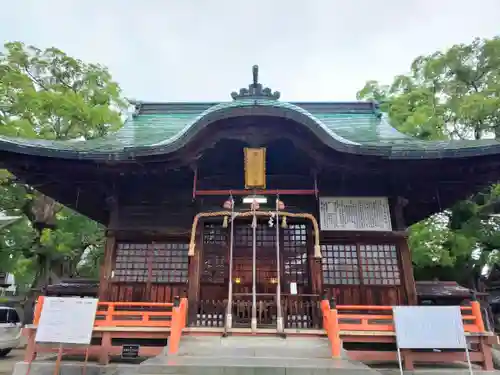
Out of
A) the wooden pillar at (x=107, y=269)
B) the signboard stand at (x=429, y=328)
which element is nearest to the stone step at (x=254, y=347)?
the signboard stand at (x=429, y=328)

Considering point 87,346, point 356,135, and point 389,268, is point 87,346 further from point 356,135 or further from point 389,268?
point 356,135

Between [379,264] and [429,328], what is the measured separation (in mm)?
2673

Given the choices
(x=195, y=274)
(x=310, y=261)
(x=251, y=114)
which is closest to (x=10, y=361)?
(x=195, y=274)

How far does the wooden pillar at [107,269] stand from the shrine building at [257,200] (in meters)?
0.03

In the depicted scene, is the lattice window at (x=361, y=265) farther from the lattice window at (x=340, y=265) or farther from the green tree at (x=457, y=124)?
the green tree at (x=457, y=124)

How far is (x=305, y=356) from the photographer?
648 cm

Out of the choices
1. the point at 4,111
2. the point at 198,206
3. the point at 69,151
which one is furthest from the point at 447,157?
the point at 4,111

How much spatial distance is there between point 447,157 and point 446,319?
3.61 m

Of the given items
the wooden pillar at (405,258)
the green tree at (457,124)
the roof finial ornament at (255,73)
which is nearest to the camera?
the wooden pillar at (405,258)

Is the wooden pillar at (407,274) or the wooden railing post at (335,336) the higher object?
the wooden pillar at (407,274)

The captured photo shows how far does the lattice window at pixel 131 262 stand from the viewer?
9609mm

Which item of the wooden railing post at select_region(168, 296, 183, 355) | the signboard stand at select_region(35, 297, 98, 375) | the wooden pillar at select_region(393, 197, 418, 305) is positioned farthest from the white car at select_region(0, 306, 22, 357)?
the wooden pillar at select_region(393, 197, 418, 305)

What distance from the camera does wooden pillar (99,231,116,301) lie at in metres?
9.28

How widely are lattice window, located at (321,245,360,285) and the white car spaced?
12.5 meters
